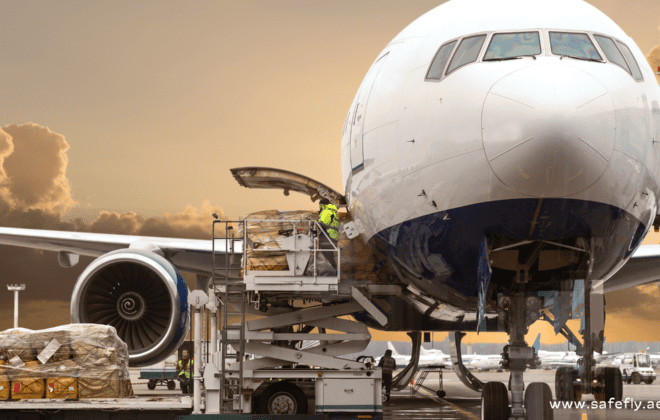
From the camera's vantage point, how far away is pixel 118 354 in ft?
32.6

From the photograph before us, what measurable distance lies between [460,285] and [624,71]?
271cm

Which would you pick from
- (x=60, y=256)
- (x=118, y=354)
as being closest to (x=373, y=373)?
(x=118, y=354)

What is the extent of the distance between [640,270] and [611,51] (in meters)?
6.57

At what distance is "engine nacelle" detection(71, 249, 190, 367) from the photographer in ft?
38.5

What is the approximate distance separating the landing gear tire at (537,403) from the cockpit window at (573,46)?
3618mm

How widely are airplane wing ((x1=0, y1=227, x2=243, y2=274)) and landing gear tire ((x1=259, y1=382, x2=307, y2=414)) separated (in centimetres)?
362

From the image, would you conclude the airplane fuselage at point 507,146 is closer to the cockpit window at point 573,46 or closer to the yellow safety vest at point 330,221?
the cockpit window at point 573,46

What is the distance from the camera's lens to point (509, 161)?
23.0 feet

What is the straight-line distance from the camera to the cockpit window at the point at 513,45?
750cm

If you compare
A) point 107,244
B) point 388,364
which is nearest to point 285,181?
point 107,244

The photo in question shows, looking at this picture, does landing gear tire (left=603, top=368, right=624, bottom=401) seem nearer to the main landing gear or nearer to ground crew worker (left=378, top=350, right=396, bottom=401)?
the main landing gear

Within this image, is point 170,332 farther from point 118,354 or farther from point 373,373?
point 373,373

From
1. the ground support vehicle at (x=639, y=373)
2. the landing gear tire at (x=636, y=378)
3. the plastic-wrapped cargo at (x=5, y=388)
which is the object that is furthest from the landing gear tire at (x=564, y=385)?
the ground support vehicle at (x=639, y=373)

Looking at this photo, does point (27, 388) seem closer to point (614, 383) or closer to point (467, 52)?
point (467, 52)
